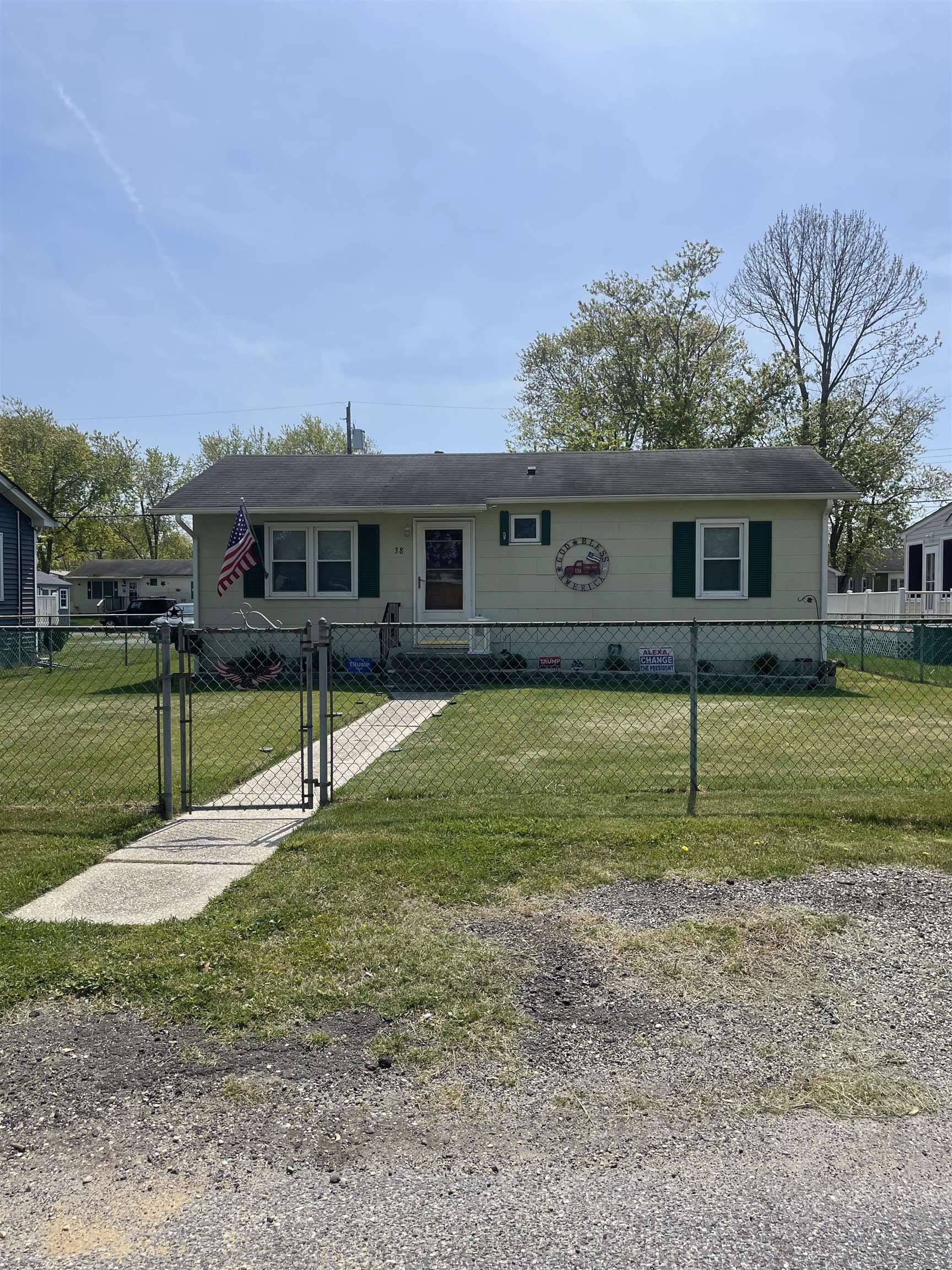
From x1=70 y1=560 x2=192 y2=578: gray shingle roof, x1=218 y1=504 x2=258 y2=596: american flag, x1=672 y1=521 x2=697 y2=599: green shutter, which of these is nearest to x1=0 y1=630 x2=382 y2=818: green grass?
x1=218 y1=504 x2=258 y2=596: american flag

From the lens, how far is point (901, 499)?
33562mm

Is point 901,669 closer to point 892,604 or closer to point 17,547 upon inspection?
point 892,604

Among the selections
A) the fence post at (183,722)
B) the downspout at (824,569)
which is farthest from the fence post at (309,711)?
the downspout at (824,569)

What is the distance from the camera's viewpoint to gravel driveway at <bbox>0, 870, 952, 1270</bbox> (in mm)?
2160

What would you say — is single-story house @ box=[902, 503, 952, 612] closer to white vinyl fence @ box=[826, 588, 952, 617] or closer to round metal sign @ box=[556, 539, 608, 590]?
white vinyl fence @ box=[826, 588, 952, 617]

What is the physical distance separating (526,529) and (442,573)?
165cm

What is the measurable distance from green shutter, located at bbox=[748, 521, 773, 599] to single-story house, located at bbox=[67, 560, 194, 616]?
145 ft

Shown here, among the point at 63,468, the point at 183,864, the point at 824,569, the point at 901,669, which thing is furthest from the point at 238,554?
the point at 63,468

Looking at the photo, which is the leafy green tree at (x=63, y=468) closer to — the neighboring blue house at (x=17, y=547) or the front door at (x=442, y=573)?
the neighboring blue house at (x=17, y=547)

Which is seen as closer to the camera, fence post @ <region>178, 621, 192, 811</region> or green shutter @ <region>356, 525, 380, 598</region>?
fence post @ <region>178, 621, 192, 811</region>

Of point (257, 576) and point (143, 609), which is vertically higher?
point (257, 576)

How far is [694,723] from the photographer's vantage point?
622cm

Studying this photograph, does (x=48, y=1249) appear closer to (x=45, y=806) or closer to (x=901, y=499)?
(x=45, y=806)

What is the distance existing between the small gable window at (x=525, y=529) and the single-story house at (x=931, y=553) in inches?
477
